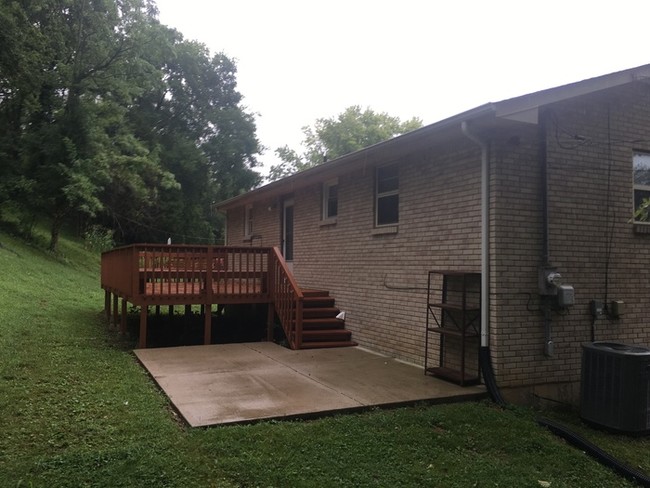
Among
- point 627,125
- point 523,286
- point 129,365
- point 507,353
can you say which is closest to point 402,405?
point 507,353

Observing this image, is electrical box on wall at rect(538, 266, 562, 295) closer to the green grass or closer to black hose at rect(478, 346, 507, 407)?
black hose at rect(478, 346, 507, 407)

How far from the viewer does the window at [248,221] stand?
14.7 metres

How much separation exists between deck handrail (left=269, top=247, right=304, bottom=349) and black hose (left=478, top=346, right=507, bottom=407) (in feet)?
10.5

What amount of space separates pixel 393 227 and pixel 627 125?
3407 millimetres

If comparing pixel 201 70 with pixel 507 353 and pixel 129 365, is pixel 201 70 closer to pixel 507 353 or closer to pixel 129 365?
pixel 129 365

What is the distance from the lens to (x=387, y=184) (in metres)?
8.02

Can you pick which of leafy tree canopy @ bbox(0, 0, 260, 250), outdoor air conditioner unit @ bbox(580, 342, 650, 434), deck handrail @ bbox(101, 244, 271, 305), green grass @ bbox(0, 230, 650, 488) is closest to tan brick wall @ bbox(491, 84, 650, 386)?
outdoor air conditioner unit @ bbox(580, 342, 650, 434)

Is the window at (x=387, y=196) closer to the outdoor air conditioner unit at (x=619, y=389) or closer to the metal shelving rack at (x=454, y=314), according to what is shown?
the metal shelving rack at (x=454, y=314)

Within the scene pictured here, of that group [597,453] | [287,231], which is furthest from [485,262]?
[287,231]

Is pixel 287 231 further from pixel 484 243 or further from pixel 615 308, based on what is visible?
pixel 615 308

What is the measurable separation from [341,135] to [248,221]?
30.3 meters

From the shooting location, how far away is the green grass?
3.40 meters

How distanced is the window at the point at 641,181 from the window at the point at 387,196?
3231mm

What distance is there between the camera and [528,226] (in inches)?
228
